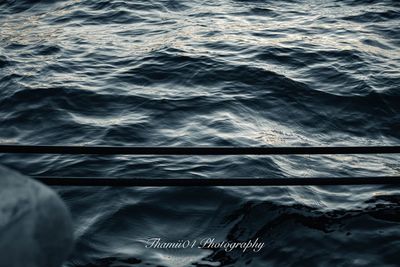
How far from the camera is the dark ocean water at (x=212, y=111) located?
480cm

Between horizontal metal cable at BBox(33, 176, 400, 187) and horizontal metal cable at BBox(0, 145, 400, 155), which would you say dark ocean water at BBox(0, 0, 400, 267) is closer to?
horizontal metal cable at BBox(33, 176, 400, 187)

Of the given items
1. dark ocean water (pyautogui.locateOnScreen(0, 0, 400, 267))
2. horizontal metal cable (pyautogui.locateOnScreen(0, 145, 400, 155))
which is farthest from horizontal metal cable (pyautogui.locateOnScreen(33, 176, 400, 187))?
dark ocean water (pyautogui.locateOnScreen(0, 0, 400, 267))

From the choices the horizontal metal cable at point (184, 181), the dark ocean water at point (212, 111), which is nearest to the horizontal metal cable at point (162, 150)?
the horizontal metal cable at point (184, 181)

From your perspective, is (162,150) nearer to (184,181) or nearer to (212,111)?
(184,181)

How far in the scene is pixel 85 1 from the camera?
14.0m

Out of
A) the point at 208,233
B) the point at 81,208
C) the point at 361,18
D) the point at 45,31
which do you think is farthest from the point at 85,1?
the point at 208,233

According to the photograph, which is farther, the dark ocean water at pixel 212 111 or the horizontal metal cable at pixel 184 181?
the dark ocean water at pixel 212 111

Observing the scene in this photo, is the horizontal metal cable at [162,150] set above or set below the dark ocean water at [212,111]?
above

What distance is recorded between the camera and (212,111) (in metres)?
7.75

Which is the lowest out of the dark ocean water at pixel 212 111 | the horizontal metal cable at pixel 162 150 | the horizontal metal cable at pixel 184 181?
the dark ocean water at pixel 212 111

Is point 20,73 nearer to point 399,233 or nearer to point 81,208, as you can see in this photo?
point 81,208

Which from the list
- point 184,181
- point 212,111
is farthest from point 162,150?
point 212,111

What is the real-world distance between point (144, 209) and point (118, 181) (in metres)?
2.16

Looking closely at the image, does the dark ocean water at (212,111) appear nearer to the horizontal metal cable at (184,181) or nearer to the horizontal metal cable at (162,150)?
the horizontal metal cable at (184,181)
